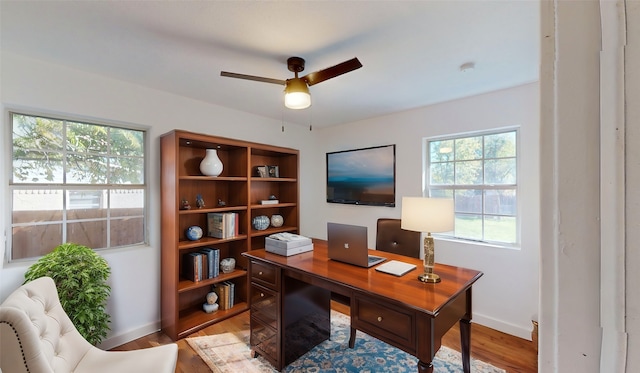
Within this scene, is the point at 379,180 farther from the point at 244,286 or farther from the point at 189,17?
the point at 189,17

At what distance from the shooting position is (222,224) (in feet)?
9.09

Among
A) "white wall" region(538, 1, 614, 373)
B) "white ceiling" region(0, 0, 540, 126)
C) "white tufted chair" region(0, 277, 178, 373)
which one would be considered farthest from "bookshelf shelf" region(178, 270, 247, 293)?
"white wall" region(538, 1, 614, 373)

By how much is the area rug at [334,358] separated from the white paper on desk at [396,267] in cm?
83

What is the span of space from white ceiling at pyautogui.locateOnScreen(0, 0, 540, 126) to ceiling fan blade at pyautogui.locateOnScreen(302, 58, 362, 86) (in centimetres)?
20

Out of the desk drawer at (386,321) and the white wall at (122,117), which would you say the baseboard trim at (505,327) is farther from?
the white wall at (122,117)

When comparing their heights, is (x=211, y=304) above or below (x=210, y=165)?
below

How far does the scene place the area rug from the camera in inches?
77.9

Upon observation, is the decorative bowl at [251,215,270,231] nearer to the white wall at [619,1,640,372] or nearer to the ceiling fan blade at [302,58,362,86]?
the ceiling fan blade at [302,58,362,86]

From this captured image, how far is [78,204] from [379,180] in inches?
120

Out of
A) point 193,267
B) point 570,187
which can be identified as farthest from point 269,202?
point 570,187

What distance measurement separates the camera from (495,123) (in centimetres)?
254

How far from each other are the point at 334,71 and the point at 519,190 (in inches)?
81.5

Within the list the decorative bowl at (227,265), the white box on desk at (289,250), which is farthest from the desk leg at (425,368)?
the decorative bowl at (227,265)

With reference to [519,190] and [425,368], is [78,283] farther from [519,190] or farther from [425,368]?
[519,190]
